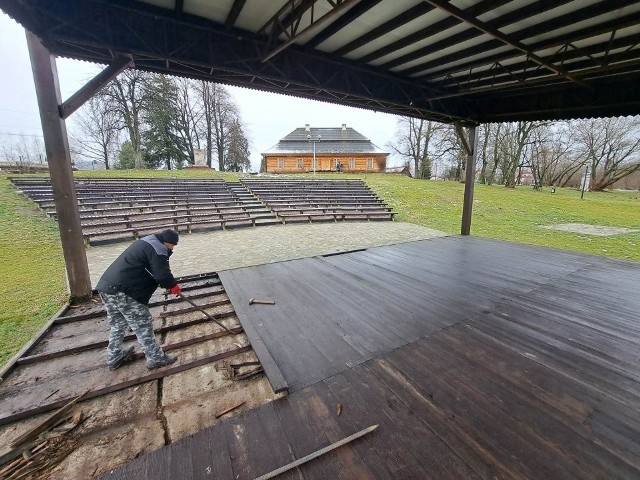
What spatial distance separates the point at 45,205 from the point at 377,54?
1254 centimetres

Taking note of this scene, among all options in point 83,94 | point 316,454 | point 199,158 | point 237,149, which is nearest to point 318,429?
point 316,454

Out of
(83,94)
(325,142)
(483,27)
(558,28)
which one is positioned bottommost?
(83,94)

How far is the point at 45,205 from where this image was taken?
1024cm

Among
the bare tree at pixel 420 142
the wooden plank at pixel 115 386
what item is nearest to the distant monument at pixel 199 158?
the bare tree at pixel 420 142

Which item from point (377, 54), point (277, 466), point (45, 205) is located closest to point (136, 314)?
point (277, 466)

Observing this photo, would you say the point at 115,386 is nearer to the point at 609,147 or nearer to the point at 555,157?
the point at 555,157

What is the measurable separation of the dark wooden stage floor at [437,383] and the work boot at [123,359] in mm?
1166

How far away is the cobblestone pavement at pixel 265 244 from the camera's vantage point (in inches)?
249

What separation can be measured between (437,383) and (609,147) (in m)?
42.9

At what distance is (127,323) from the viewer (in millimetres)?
2676

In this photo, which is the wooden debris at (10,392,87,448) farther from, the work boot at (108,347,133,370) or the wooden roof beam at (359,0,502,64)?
the wooden roof beam at (359,0,502,64)

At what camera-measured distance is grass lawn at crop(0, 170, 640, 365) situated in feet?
13.7

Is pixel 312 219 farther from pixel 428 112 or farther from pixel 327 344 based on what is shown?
pixel 327 344

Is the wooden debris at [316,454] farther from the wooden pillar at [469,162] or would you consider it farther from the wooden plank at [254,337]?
the wooden pillar at [469,162]
